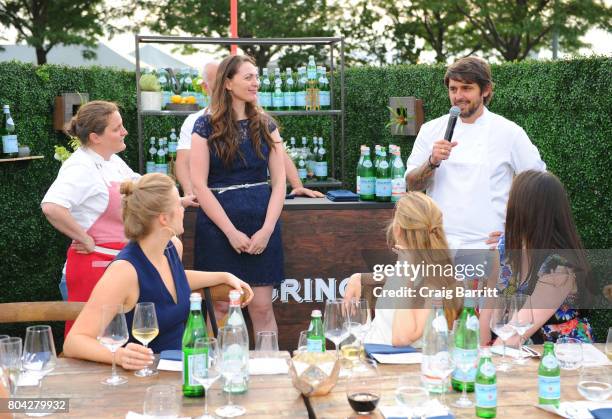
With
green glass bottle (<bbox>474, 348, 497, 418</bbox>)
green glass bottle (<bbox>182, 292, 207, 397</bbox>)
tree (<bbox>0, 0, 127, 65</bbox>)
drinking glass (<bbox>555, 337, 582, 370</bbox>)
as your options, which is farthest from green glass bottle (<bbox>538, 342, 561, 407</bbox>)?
tree (<bbox>0, 0, 127, 65</bbox>)

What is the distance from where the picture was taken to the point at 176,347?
114 inches

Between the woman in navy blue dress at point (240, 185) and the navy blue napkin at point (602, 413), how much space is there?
93.3 inches

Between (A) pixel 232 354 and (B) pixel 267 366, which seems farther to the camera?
(B) pixel 267 366

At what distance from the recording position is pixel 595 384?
2.13 meters

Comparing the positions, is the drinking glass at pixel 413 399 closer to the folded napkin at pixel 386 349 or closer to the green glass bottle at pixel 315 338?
the green glass bottle at pixel 315 338

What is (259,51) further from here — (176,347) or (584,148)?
(176,347)

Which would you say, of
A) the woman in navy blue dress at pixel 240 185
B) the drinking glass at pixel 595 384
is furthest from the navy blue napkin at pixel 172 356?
the woman in navy blue dress at pixel 240 185

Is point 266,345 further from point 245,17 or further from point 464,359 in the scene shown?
point 245,17

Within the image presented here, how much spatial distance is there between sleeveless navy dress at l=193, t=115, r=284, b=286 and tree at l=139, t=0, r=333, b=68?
13426 mm

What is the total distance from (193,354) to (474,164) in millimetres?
2078

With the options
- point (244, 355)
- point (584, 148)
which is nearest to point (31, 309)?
point (244, 355)

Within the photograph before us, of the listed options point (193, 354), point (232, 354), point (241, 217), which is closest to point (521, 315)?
point (232, 354)

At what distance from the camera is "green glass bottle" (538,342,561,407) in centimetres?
209

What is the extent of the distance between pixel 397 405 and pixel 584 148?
3.39m
